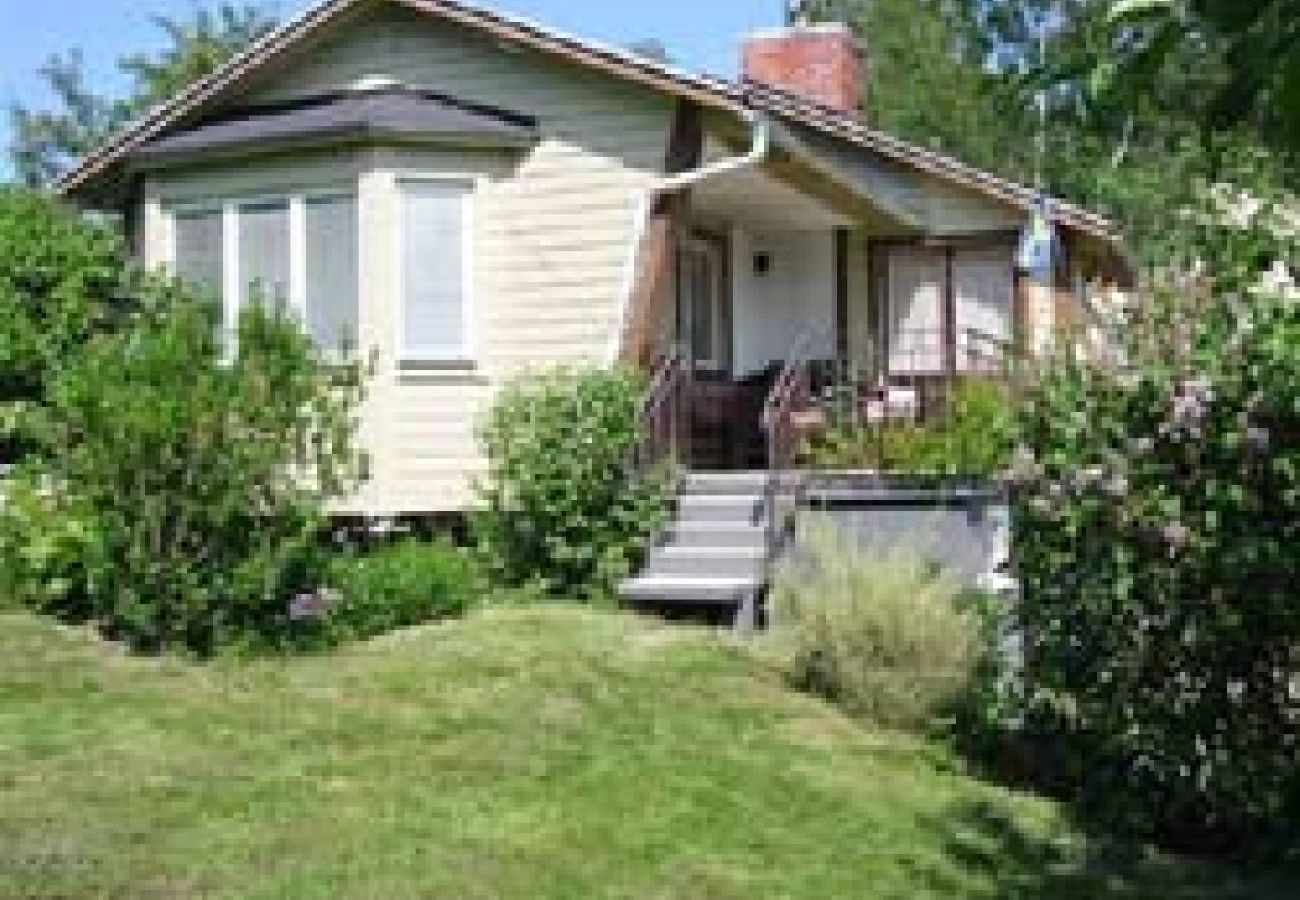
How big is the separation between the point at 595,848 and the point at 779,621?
4703 mm

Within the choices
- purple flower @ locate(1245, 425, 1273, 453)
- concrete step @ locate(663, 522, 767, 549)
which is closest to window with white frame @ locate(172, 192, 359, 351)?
concrete step @ locate(663, 522, 767, 549)

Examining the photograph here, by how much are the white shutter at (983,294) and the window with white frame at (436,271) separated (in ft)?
22.5

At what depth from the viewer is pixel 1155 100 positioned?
88.0 inches

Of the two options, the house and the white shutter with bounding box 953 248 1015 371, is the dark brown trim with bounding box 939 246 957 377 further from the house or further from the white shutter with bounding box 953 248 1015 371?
the house

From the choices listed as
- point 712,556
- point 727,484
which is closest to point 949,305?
point 727,484

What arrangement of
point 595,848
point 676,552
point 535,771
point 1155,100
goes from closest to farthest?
point 1155,100 < point 595,848 < point 535,771 < point 676,552

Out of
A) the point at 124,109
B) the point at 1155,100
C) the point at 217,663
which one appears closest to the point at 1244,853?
the point at 217,663

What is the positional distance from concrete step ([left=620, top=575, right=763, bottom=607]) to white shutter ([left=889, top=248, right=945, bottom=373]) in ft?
28.4

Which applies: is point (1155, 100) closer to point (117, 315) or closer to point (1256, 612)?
point (1256, 612)

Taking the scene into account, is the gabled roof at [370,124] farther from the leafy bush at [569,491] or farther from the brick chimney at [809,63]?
the brick chimney at [809,63]

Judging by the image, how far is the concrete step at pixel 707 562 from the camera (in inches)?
575

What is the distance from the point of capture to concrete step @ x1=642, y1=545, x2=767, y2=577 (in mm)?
14602

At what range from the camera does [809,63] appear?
24.0 m

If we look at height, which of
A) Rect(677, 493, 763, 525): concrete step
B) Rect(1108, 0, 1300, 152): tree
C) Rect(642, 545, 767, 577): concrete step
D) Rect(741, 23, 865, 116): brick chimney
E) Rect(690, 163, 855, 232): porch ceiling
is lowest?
Rect(642, 545, 767, 577): concrete step
